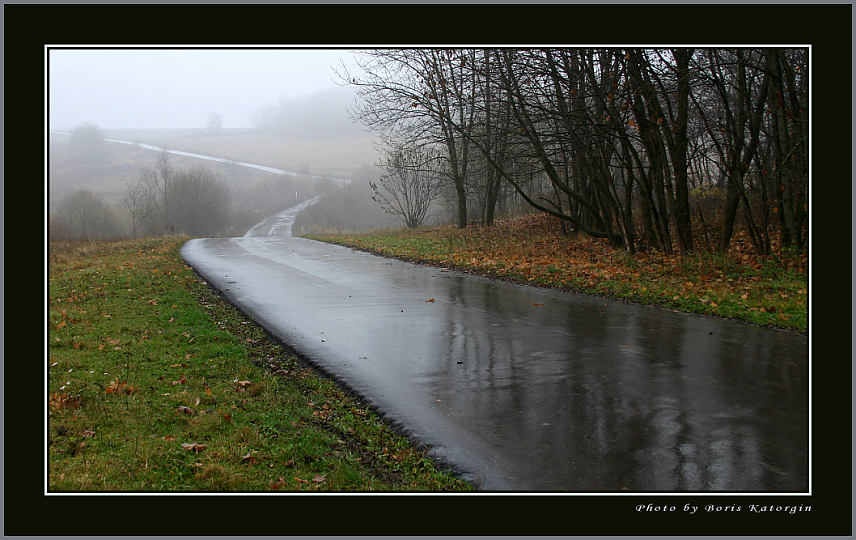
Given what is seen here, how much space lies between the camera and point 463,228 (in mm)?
30078

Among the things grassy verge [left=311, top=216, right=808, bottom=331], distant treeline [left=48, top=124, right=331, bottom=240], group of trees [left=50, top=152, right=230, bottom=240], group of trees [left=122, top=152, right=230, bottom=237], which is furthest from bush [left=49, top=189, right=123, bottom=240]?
grassy verge [left=311, top=216, right=808, bottom=331]

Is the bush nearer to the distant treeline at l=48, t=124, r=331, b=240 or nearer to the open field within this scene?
the distant treeline at l=48, t=124, r=331, b=240

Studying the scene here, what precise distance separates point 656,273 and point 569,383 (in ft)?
26.3

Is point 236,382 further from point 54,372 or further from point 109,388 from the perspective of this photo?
point 54,372

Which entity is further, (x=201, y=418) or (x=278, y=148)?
(x=278, y=148)

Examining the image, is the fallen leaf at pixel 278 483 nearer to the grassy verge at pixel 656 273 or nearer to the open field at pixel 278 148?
the grassy verge at pixel 656 273

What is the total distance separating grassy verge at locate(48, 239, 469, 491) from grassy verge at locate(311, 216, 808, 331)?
21.2ft

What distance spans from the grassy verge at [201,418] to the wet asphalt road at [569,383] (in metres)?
0.40

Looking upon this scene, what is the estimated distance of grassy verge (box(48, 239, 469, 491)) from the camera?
4082mm

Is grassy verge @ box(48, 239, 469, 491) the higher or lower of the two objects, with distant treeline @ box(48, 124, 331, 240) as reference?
lower

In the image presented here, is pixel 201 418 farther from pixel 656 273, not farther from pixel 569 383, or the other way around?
pixel 656 273

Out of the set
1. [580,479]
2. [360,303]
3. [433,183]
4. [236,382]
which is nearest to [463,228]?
[433,183]

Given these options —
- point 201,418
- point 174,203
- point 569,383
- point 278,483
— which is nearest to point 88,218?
point 174,203

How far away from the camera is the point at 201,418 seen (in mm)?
5141
